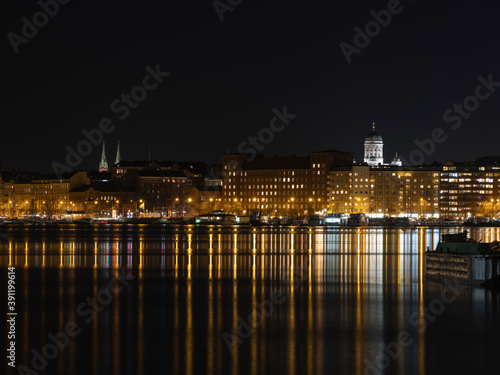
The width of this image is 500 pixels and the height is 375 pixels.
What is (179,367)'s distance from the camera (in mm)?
18719

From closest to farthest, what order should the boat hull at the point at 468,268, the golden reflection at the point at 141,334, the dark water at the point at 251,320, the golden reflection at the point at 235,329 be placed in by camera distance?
the golden reflection at the point at 235,329, the golden reflection at the point at 141,334, the dark water at the point at 251,320, the boat hull at the point at 468,268

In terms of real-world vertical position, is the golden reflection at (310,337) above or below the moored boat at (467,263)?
below

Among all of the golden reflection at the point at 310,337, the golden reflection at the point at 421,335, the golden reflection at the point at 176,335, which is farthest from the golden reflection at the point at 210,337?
the golden reflection at the point at 421,335

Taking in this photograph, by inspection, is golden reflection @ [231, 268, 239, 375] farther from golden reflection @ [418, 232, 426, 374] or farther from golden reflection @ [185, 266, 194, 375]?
golden reflection @ [418, 232, 426, 374]

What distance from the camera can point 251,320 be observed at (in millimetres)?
24906

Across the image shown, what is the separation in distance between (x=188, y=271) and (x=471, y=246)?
12547 mm

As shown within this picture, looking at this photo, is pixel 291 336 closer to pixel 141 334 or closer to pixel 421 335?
pixel 421 335

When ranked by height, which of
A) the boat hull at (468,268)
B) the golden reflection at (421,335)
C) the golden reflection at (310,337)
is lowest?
the golden reflection at (421,335)

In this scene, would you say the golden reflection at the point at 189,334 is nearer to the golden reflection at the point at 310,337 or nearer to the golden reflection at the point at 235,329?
the golden reflection at the point at 235,329

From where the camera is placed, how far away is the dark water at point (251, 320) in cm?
1931

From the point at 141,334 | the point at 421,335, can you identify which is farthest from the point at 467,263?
the point at 141,334

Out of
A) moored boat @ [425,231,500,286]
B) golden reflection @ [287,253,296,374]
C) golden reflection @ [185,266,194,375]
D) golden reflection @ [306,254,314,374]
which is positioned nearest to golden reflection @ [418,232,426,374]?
moored boat @ [425,231,500,286]

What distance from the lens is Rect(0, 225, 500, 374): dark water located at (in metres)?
19.3

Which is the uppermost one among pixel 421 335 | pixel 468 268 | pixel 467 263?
pixel 467 263
